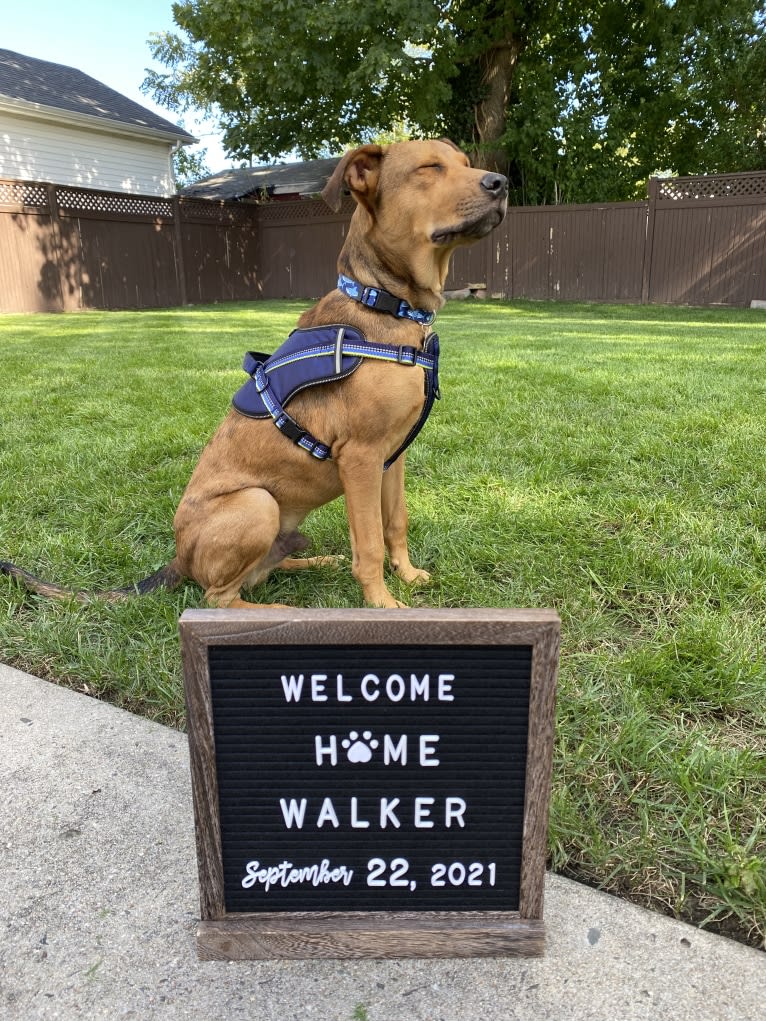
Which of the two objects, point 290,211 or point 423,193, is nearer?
point 423,193

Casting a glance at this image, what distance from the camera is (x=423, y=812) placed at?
4.28 feet

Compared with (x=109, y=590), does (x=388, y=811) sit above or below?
above

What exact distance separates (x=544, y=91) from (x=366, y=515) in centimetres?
1916

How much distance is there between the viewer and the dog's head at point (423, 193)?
7.41 feet

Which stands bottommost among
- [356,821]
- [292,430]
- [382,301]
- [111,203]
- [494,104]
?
[356,821]

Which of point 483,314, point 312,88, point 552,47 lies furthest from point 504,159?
point 483,314

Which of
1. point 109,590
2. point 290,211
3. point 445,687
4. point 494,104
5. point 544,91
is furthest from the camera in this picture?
point 290,211

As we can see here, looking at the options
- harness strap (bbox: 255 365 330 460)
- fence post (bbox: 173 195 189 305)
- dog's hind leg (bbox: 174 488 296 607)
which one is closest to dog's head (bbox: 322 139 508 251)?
harness strap (bbox: 255 365 330 460)

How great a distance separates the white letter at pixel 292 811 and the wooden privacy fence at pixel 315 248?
13.6 m

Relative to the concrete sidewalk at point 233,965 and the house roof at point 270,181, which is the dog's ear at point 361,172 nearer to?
the concrete sidewalk at point 233,965

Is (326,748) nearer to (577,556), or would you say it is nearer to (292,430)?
(292,430)

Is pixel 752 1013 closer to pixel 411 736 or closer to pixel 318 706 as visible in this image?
pixel 411 736

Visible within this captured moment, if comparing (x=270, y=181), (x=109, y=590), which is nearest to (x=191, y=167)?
(x=270, y=181)

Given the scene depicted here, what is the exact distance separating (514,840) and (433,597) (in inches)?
57.7
